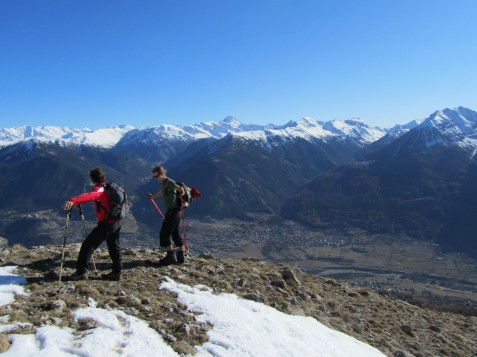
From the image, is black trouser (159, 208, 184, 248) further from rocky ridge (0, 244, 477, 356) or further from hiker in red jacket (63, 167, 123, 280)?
hiker in red jacket (63, 167, 123, 280)

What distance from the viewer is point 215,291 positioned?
16812 mm

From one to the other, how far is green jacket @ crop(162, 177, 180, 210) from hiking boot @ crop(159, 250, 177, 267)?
227 centimetres

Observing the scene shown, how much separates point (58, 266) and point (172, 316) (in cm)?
643

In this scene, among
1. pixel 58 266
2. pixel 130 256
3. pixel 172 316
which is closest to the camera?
pixel 172 316

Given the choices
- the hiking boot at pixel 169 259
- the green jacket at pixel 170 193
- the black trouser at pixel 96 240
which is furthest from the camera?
the hiking boot at pixel 169 259

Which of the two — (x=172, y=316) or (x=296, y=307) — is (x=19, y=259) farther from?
(x=296, y=307)

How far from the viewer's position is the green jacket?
60.3 ft

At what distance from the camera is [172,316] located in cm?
1329

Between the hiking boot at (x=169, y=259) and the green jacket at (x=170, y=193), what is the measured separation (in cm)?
227

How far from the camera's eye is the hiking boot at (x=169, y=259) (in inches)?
741

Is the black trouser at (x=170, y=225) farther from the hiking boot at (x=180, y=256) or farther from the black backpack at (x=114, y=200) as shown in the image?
the black backpack at (x=114, y=200)

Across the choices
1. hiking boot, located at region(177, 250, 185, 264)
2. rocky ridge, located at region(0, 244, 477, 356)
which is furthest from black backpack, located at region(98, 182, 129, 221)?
hiking boot, located at region(177, 250, 185, 264)

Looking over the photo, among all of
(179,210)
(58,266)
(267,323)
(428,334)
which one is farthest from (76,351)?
(428,334)

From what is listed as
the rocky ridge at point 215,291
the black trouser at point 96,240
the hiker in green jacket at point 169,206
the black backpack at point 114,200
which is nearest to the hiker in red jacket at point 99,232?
the black trouser at point 96,240
